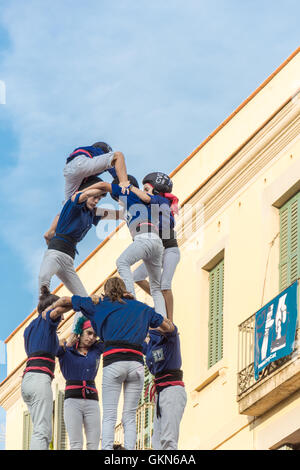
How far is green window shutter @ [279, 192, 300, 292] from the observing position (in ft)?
Result: 82.9

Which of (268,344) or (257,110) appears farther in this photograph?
(257,110)

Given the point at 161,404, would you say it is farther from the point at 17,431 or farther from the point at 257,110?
the point at 17,431

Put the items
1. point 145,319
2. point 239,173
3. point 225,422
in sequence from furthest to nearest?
point 239,173
point 225,422
point 145,319

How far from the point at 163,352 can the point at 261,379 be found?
11.5ft

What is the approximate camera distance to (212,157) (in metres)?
28.8

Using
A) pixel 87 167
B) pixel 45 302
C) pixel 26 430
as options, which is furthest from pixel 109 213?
pixel 26 430

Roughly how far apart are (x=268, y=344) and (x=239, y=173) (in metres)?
4.09

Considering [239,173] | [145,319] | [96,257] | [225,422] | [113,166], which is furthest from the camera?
[96,257]

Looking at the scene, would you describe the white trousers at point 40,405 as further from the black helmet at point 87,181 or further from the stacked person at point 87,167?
the black helmet at point 87,181

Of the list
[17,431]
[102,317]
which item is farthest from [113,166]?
[17,431]

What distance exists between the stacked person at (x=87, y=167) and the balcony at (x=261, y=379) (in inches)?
139

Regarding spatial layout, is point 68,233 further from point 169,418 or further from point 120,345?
point 169,418

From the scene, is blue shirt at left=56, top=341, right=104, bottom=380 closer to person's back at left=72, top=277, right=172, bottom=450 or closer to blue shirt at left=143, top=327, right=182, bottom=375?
blue shirt at left=143, top=327, right=182, bottom=375

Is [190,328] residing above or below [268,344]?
above
